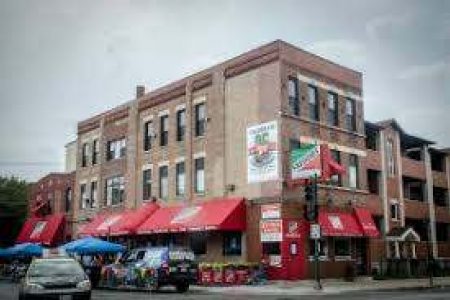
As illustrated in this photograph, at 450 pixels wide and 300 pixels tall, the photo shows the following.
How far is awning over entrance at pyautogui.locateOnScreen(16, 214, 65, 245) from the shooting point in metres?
50.3

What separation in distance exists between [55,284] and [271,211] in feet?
52.6

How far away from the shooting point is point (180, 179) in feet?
130

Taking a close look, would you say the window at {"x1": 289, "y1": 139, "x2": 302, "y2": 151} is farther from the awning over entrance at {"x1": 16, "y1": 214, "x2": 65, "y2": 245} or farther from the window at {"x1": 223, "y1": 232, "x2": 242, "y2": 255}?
the awning over entrance at {"x1": 16, "y1": 214, "x2": 65, "y2": 245}

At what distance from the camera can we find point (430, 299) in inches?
814

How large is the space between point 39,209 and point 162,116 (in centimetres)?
1862

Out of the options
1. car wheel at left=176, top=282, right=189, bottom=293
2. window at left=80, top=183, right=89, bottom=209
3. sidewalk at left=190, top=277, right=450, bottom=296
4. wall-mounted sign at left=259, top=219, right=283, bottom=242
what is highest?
window at left=80, top=183, right=89, bottom=209

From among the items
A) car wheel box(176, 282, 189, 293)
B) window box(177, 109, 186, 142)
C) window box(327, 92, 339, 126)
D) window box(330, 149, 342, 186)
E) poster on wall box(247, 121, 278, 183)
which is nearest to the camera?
car wheel box(176, 282, 189, 293)

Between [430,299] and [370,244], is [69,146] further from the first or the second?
[430,299]

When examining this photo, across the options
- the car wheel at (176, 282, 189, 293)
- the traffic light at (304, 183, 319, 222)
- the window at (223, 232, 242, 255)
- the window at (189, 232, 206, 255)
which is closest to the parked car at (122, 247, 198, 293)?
the car wheel at (176, 282, 189, 293)

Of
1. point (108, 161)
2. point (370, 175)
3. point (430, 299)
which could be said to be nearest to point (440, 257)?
point (370, 175)

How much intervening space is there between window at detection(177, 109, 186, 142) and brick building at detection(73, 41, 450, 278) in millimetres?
90

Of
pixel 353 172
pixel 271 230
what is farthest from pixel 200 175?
pixel 353 172

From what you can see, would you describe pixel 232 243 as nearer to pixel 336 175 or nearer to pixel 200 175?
pixel 200 175

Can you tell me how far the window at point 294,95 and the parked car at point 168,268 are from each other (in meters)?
10.7
